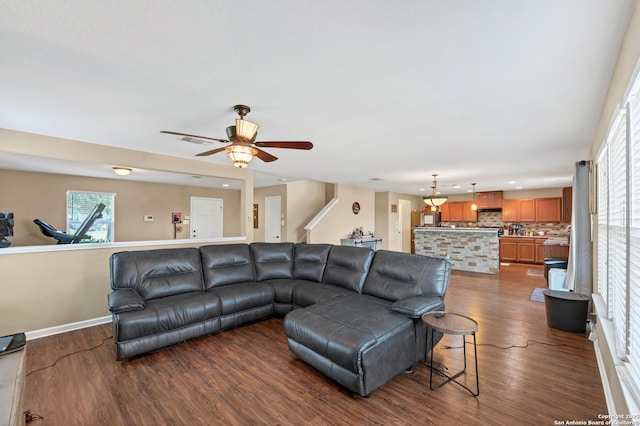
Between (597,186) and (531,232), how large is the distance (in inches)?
277

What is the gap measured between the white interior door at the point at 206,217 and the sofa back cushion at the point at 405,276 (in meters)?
6.05

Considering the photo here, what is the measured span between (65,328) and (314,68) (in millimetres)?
4317

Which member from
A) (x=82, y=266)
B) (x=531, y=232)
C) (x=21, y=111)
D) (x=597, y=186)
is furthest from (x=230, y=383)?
(x=531, y=232)

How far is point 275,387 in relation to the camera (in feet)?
7.54

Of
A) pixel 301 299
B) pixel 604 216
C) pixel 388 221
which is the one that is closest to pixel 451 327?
pixel 604 216

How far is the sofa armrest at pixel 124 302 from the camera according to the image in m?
2.72

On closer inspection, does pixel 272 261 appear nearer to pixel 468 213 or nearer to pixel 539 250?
pixel 539 250

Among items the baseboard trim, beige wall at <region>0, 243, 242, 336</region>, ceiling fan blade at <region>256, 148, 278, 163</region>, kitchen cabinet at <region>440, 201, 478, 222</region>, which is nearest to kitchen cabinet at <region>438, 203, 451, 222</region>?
kitchen cabinet at <region>440, 201, 478, 222</region>

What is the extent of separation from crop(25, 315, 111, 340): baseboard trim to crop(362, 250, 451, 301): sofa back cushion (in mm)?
3591

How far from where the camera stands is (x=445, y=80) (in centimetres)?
201

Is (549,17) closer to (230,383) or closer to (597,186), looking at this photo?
(597,186)

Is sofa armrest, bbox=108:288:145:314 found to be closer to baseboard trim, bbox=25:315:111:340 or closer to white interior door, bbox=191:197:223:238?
baseboard trim, bbox=25:315:111:340

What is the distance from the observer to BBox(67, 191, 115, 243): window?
5.89 meters

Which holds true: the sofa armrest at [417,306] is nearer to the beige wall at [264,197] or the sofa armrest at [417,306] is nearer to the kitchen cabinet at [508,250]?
the beige wall at [264,197]
